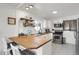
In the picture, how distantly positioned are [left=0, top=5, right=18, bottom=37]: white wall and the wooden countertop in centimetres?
10

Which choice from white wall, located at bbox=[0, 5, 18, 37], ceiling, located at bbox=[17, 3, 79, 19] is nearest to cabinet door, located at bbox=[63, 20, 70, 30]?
ceiling, located at bbox=[17, 3, 79, 19]

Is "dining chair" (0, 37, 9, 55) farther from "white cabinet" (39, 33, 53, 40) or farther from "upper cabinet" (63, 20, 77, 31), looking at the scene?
"upper cabinet" (63, 20, 77, 31)

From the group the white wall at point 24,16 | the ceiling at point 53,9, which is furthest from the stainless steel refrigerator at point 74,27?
the white wall at point 24,16

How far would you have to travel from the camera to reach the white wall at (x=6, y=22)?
65.9 inches

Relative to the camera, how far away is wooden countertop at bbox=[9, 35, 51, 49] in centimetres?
169

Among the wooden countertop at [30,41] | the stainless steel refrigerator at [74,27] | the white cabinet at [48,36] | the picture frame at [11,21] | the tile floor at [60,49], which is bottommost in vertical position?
the tile floor at [60,49]

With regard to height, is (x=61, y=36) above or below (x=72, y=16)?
below

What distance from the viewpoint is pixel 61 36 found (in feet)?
5.81

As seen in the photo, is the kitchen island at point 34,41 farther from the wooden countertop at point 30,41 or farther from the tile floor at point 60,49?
the tile floor at point 60,49

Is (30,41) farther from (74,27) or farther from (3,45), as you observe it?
(74,27)
